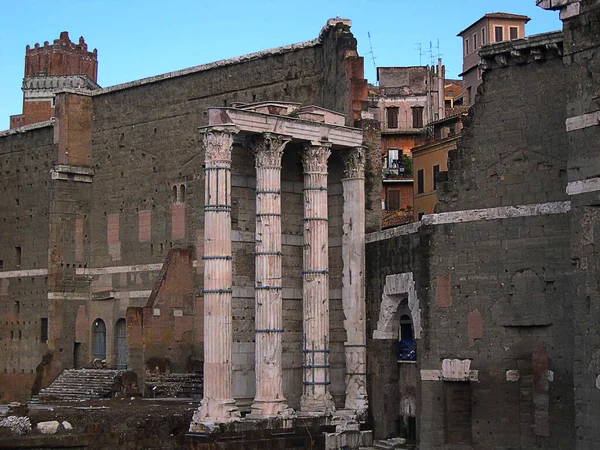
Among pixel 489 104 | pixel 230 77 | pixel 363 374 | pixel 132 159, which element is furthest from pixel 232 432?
pixel 132 159

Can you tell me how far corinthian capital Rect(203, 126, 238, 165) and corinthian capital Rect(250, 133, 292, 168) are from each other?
97 centimetres

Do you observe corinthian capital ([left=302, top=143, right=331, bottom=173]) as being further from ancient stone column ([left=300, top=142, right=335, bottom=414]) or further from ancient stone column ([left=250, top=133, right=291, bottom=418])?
ancient stone column ([left=250, top=133, right=291, bottom=418])

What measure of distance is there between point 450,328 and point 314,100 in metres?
9.33

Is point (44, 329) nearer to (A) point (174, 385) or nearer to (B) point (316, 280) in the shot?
(A) point (174, 385)

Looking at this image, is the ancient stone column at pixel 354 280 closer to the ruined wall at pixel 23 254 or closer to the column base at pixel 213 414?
the column base at pixel 213 414

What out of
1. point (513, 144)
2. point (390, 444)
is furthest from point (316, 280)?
point (513, 144)

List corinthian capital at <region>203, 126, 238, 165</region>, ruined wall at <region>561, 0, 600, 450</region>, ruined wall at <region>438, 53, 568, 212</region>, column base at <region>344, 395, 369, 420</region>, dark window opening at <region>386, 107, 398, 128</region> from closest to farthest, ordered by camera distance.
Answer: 1. ruined wall at <region>561, 0, 600, 450</region>
2. ruined wall at <region>438, 53, 568, 212</region>
3. corinthian capital at <region>203, 126, 238, 165</region>
4. column base at <region>344, 395, 369, 420</region>
5. dark window opening at <region>386, 107, 398, 128</region>

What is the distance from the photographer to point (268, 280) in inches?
954

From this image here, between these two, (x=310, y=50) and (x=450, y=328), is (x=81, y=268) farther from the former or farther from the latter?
(x=450, y=328)

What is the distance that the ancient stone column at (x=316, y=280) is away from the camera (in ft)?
82.3

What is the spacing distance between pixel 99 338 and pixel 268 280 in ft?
56.4

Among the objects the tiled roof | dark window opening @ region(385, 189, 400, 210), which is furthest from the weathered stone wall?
dark window opening @ region(385, 189, 400, 210)

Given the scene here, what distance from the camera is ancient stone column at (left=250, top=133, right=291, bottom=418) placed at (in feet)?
78.6

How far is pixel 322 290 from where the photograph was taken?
25266mm
